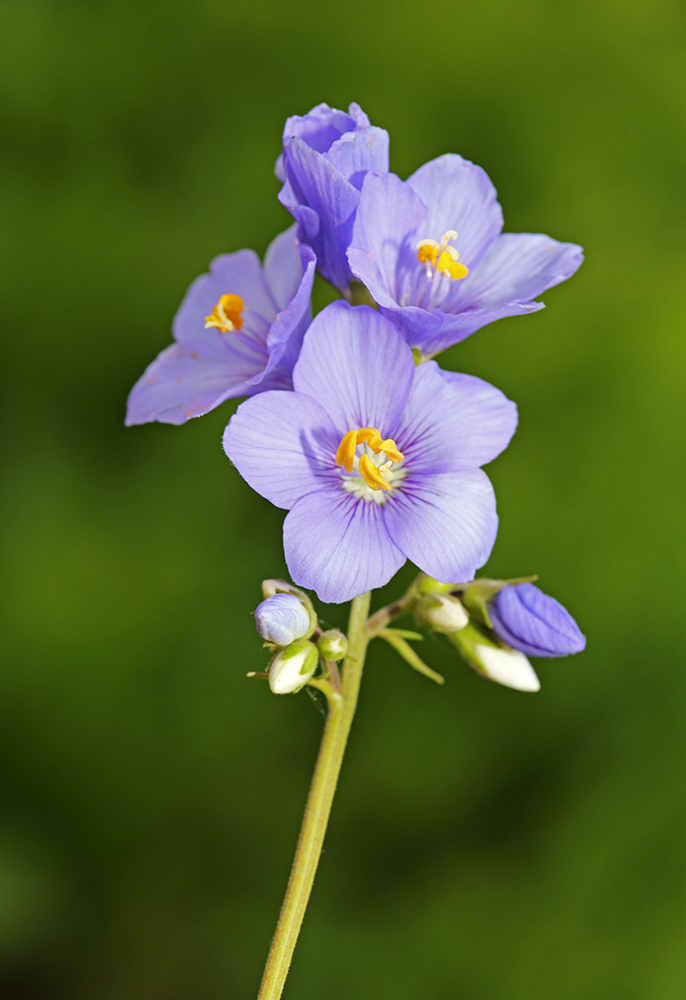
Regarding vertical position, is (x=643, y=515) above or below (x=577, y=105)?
below

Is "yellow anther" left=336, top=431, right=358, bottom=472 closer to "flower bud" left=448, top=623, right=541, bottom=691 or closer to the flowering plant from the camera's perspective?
the flowering plant

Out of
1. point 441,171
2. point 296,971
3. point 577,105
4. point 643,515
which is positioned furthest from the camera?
point 577,105

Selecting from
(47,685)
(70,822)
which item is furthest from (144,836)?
(47,685)

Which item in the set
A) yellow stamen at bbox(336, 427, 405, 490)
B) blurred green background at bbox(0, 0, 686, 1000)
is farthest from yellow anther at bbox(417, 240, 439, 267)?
blurred green background at bbox(0, 0, 686, 1000)

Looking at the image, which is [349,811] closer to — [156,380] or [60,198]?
[156,380]

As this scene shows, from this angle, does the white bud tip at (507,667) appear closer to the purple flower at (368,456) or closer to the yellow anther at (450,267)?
the purple flower at (368,456)

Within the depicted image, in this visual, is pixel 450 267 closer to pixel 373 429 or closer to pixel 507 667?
pixel 373 429

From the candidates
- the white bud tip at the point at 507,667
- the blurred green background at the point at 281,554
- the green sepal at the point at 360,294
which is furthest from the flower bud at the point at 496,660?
the blurred green background at the point at 281,554
